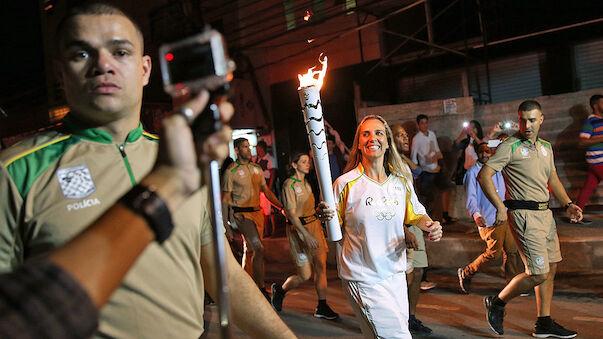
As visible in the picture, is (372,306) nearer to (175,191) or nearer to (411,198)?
(411,198)

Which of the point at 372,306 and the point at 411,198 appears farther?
the point at 411,198

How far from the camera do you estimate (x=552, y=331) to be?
5.44 meters

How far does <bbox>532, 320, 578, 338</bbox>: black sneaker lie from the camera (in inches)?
214

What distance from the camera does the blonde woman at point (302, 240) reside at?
22.8 feet

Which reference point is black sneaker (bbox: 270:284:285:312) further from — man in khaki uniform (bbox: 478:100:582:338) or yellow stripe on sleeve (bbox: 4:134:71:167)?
yellow stripe on sleeve (bbox: 4:134:71:167)

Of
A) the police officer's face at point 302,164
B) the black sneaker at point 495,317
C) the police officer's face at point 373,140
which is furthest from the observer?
the police officer's face at point 302,164

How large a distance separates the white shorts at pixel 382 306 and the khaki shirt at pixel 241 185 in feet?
14.6

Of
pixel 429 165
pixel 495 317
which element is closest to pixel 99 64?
pixel 495 317

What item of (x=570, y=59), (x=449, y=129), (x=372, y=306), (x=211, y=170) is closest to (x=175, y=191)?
(x=211, y=170)

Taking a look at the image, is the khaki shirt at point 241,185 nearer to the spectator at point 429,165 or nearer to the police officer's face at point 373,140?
the police officer's face at point 373,140

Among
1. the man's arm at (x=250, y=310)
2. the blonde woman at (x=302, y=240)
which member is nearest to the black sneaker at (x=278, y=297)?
the blonde woman at (x=302, y=240)

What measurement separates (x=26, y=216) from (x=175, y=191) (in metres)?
0.86

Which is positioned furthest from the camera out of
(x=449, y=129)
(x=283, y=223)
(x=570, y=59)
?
(x=283, y=223)

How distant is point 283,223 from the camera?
Result: 14719mm
